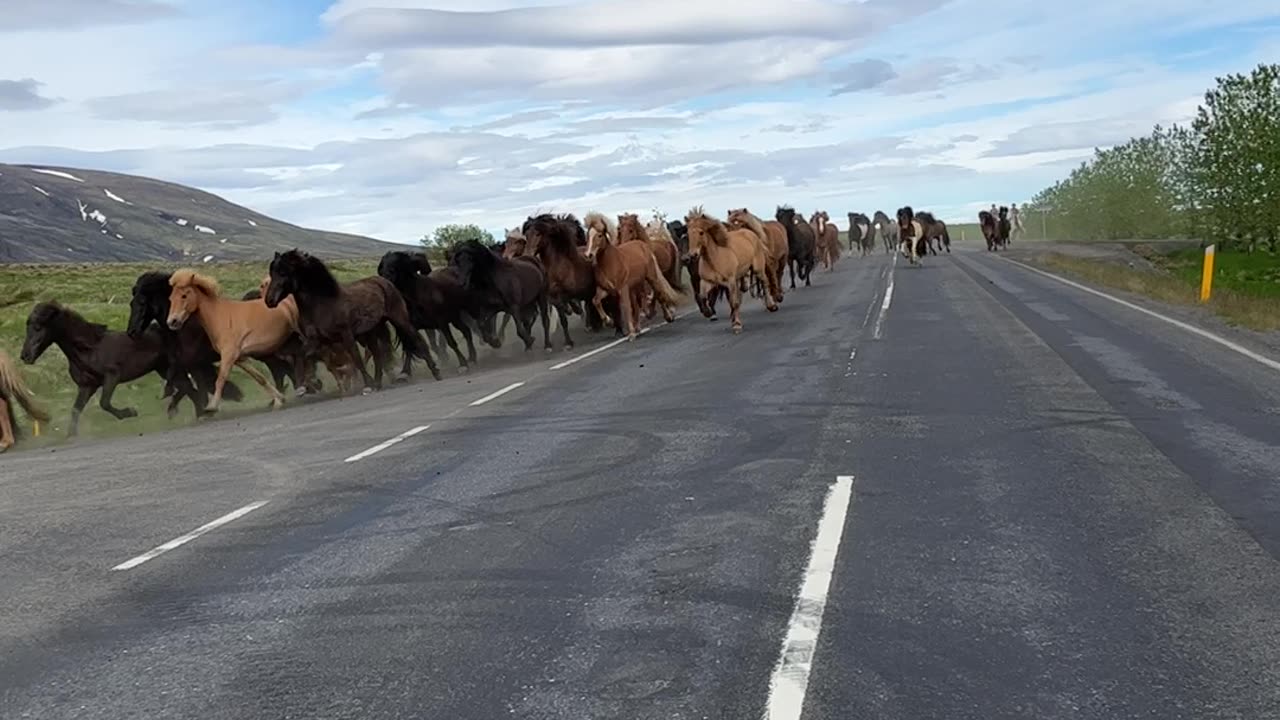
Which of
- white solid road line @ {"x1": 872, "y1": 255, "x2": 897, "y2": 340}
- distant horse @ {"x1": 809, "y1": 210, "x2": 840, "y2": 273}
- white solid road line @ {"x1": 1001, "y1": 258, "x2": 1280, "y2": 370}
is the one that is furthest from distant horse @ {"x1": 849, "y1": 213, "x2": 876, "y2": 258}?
white solid road line @ {"x1": 1001, "y1": 258, "x2": 1280, "y2": 370}

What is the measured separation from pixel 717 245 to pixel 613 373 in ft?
23.5

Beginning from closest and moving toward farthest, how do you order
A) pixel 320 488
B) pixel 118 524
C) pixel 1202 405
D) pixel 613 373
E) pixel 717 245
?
pixel 118 524
pixel 320 488
pixel 1202 405
pixel 613 373
pixel 717 245

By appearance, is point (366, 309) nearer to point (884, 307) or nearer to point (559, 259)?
point (559, 259)

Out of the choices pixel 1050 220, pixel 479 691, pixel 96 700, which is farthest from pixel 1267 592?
pixel 1050 220

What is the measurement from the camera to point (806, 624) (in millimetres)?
5348

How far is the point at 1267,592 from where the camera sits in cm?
562

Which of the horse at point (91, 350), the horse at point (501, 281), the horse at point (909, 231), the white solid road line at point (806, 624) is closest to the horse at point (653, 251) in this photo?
the horse at point (501, 281)

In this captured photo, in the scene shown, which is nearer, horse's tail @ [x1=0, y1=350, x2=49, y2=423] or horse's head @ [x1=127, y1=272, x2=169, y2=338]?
horse's tail @ [x1=0, y1=350, x2=49, y2=423]

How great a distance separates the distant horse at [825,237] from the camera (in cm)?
4944

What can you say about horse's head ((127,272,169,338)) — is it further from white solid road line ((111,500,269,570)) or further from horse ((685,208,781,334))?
white solid road line ((111,500,269,570))

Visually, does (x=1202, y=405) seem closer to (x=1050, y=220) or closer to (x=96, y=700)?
(x=96, y=700)

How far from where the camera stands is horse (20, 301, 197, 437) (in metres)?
17.1

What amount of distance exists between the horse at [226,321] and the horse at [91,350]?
830 millimetres

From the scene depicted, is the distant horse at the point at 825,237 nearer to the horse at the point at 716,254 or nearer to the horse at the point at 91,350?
the horse at the point at 716,254
